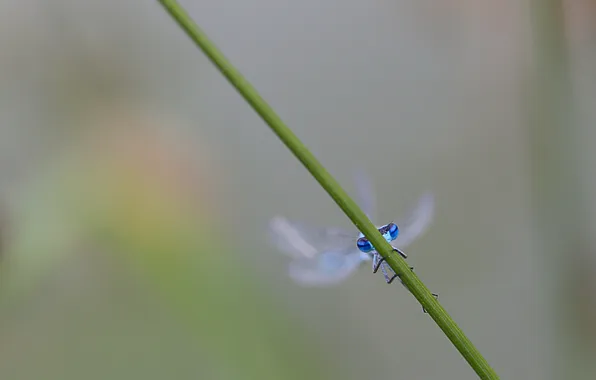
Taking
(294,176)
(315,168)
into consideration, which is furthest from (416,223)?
(294,176)

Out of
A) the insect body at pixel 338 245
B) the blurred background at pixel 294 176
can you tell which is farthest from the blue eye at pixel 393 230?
the blurred background at pixel 294 176

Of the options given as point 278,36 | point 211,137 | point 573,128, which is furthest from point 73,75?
point 573,128

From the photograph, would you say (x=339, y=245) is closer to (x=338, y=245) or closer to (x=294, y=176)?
(x=338, y=245)

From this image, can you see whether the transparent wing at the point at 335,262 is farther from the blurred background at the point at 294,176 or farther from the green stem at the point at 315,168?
the blurred background at the point at 294,176

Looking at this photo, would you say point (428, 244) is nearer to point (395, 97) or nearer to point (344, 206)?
point (395, 97)

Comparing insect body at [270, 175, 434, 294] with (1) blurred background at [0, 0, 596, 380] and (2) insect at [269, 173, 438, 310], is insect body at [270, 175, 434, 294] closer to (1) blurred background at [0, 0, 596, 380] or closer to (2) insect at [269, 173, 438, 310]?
(2) insect at [269, 173, 438, 310]

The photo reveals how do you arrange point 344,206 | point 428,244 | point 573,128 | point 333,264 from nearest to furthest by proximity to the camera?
point 344,206 → point 333,264 → point 573,128 → point 428,244
